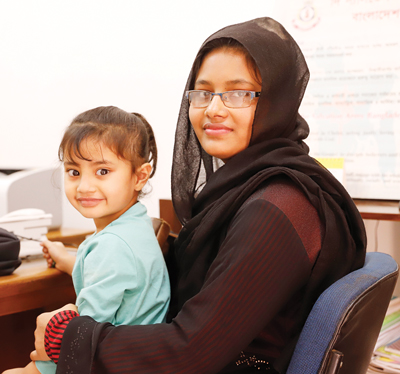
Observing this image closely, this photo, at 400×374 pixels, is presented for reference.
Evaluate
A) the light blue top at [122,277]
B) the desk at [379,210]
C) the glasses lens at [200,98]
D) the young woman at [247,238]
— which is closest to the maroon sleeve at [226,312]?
the young woman at [247,238]

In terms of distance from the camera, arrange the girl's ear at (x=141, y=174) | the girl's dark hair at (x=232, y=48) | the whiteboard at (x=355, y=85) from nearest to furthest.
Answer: the girl's dark hair at (x=232, y=48) → the girl's ear at (x=141, y=174) → the whiteboard at (x=355, y=85)

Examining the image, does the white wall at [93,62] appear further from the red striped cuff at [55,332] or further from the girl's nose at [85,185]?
the red striped cuff at [55,332]

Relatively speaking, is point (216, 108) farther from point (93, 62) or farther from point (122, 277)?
point (93, 62)

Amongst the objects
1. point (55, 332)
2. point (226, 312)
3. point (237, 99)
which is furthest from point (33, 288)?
point (237, 99)

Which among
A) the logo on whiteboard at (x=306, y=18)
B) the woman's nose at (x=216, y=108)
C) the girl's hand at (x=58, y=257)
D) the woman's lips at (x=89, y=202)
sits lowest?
the girl's hand at (x=58, y=257)

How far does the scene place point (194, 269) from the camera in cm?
100

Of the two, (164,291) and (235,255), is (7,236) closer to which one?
(164,291)

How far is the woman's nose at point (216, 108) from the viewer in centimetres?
105

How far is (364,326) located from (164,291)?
480mm

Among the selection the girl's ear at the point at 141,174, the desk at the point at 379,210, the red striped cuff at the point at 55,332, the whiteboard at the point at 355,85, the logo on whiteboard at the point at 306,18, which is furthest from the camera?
the logo on whiteboard at the point at 306,18

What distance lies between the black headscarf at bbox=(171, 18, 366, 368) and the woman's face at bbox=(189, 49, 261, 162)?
0.04 m

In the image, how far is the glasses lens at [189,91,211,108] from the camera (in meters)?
1.13

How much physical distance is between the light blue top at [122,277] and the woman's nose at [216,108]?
0.33m

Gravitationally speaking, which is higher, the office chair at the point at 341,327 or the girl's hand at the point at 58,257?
the office chair at the point at 341,327
